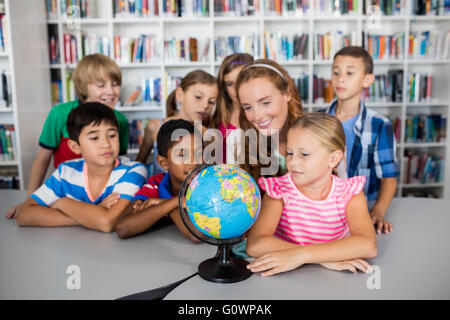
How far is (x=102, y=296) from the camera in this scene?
108 centimetres

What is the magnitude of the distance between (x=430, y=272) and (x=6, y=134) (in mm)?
3790

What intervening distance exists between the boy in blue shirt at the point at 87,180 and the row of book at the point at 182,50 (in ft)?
7.84

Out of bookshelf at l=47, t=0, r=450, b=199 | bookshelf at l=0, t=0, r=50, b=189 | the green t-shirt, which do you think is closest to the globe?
the green t-shirt

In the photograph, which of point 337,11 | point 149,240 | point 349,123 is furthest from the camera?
point 337,11

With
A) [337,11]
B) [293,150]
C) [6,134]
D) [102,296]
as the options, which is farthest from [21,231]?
[337,11]

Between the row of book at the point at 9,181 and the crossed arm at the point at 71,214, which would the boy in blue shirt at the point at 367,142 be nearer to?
the crossed arm at the point at 71,214

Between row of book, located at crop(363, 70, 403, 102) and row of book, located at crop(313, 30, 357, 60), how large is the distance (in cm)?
51

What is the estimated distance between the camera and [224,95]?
2.44 metres

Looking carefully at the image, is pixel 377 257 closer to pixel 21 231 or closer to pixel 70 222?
pixel 70 222

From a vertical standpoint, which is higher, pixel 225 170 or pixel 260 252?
pixel 225 170

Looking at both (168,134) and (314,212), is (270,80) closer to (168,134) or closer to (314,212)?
(168,134)

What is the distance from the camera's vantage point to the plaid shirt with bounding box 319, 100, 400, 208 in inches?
83.6

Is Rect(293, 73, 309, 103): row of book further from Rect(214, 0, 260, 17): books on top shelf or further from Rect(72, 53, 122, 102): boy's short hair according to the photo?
Rect(72, 53, 122, 102): boy's short hair

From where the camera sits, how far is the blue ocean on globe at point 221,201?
1090mm
